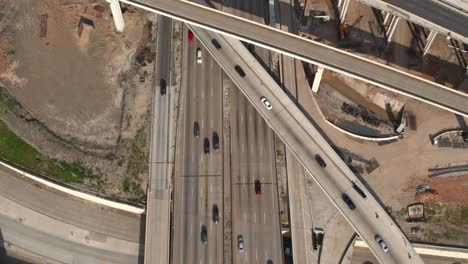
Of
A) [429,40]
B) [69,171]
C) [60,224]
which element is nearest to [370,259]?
[429,40]

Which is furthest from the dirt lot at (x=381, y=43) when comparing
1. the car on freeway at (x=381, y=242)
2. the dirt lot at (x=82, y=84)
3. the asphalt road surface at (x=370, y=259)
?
the dirt lot at (x=82, y=84)

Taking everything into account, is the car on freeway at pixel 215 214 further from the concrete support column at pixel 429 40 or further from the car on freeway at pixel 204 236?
the concrete support column at pixel 429 40

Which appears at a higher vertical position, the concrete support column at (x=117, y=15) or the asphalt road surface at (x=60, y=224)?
the concrete support column at (x=117, y=15)

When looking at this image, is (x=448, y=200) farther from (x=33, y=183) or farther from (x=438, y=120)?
(x=33, y=183)

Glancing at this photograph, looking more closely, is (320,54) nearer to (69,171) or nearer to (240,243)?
(240,243)

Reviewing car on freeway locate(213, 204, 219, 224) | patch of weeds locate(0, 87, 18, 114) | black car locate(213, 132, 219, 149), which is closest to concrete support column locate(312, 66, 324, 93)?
black car locate(213, 132, 219, 149)
